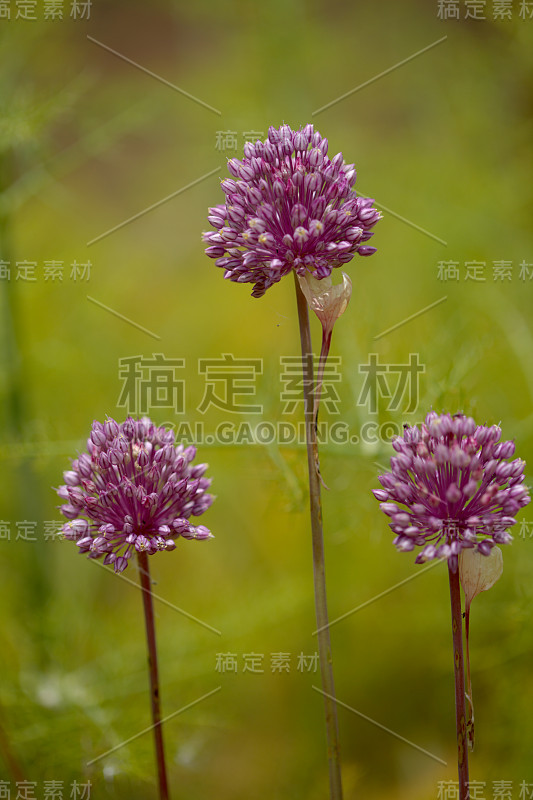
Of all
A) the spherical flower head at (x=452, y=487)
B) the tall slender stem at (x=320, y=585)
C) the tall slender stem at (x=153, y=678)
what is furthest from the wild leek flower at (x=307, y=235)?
the tall slender stem at (x=153, y=678)

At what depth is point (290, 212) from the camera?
1162 millimetres

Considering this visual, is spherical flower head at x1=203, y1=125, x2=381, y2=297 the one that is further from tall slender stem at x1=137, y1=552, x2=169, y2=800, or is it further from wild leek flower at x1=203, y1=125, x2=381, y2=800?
tall slender stem at x1=137, y1=552, x2=169, y2=800

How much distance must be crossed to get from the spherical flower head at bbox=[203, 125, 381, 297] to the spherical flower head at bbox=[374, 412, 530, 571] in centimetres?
31

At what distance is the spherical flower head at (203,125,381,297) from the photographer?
1.14m

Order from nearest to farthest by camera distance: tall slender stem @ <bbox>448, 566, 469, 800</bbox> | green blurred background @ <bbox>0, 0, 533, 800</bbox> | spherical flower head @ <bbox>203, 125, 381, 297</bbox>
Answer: tall slender stem @ <bbox>448, 566, 469, 800</bbox> → spherical flower head @ <bbox>203, 125, 381, 297</bbox> → green blurred background @ <bbox>0, 0, 533, 800</bbox>

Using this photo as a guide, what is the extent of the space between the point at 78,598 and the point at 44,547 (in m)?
0.33

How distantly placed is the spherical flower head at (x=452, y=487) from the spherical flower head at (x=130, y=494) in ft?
1.07

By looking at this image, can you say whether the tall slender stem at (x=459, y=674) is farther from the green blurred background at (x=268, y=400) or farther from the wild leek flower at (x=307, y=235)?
the green blurred background at (x=268, y=400)

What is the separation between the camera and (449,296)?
2807mm

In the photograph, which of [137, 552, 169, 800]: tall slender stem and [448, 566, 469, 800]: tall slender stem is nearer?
[448, 566, 469, 800]: tall slender stem

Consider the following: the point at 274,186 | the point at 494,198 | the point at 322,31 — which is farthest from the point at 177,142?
the point at 274,186

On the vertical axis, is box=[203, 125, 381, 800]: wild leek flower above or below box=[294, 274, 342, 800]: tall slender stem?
above

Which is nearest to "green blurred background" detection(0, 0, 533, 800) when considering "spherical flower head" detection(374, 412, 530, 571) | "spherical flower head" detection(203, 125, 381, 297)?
"spherical flower head" detection(374, 412, 530, 571)

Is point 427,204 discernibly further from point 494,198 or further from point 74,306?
point 74,306
